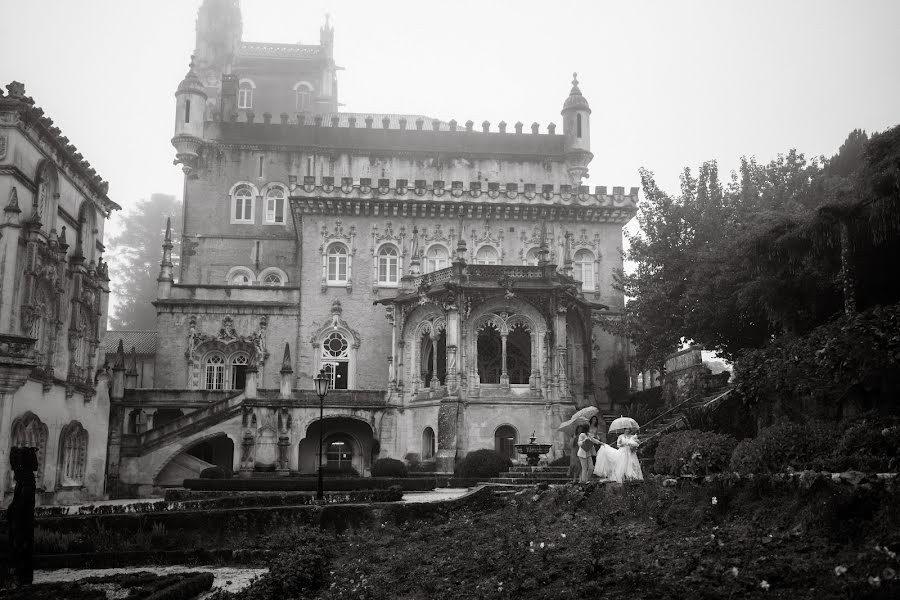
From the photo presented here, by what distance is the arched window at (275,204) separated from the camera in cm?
5219

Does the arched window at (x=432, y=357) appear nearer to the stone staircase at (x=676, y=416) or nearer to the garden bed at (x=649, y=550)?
the stone staircase at (x=676, y=416)

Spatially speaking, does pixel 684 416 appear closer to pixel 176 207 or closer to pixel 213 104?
pixel 213 104

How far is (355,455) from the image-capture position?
42844 mm

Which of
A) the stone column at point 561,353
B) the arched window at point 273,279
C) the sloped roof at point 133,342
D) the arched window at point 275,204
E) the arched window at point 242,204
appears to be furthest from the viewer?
the sloped roof at point 133,342

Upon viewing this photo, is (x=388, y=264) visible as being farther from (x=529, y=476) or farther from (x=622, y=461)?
(x=622, y=461)

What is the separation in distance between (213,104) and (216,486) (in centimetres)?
4751

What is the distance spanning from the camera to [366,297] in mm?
47781

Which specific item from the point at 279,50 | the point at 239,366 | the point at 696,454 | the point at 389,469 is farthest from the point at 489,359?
the point at 279,50

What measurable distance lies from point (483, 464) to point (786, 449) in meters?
20.1

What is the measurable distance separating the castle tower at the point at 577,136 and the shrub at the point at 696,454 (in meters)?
36.4

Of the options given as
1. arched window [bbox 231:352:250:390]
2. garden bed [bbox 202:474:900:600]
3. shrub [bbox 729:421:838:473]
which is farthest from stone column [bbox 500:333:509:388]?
shrub [bbox 729:421:838:473]

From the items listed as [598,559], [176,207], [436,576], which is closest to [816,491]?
[598,559]

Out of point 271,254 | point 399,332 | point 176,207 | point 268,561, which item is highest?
point 176,207

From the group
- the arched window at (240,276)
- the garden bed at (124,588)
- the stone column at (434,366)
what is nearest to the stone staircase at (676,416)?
the stone column at (434,366)
